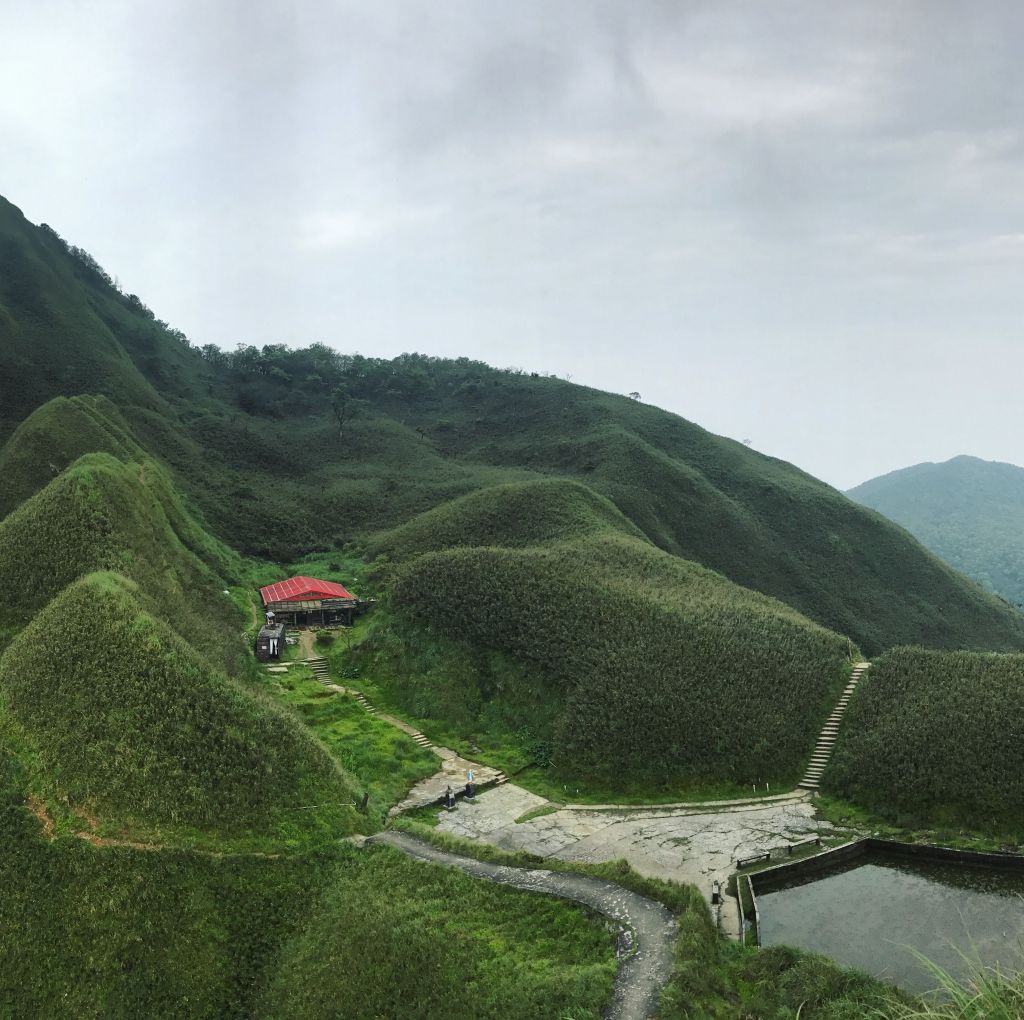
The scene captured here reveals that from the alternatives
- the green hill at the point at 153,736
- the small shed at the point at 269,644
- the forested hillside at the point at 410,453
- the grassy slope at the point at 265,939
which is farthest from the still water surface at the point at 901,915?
the forested hillside at the point at 410,453

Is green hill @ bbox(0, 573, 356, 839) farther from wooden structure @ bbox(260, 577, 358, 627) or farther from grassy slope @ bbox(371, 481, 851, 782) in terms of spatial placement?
wooden structure @ bbox(260, 577, 358, 627)

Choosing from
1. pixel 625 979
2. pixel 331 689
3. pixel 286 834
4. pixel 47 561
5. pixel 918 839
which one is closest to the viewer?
pixel 625 979

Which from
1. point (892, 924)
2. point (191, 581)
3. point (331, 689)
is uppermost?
point (191, 581)

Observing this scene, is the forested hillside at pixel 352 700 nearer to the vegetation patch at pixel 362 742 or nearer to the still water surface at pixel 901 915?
the vegetation patch at pixel 362 742

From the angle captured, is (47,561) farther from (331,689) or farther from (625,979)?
(625,979)

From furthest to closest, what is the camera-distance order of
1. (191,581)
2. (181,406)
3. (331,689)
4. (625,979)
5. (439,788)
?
1. (181,406)
2. (191,581)
3. (331,689)
4. (439,788)
5. (625,979)

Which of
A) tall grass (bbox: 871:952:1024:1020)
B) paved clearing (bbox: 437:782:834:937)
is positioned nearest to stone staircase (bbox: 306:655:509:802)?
paved clearing (bbox: 437:782:834:937)

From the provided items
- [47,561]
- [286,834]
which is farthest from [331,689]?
[286,834]
